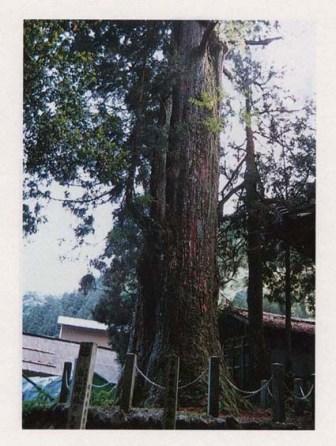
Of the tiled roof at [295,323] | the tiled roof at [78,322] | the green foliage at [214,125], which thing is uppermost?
the green foliage at [214,125]

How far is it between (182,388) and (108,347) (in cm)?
67

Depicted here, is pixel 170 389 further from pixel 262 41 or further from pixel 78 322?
pixel 262 41

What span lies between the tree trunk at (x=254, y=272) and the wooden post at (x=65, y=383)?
145 cm

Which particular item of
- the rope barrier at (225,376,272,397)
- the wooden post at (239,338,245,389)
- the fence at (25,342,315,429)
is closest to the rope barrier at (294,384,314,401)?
the fence at (25,342,315,429)

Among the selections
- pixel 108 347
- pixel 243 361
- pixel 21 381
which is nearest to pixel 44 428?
pixel 21 381

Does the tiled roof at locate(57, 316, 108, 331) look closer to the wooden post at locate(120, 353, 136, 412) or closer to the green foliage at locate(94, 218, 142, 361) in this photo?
the green foliage at locate(94, 218, 142, 361)

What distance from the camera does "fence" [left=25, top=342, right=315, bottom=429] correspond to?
3766mm

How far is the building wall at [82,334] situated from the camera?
4.28m

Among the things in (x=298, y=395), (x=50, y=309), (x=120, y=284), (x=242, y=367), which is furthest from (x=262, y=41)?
(x=298, y=395)

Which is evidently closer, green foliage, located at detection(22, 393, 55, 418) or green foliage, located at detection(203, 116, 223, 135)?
green foliage, located at detection(22, 393, 55, 418)

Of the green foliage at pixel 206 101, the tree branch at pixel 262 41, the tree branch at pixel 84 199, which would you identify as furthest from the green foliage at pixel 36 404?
the tree branch at pixel 262 41

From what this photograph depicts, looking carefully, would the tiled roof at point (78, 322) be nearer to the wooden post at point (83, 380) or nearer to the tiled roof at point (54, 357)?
the tiled roof at point (54, 357)

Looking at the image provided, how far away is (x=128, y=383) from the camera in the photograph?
414 centimetres

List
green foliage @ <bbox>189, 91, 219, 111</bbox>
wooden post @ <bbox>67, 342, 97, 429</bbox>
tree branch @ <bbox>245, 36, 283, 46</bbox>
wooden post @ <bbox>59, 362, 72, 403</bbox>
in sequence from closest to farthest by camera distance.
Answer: wooden post @ <bbox>67, 342, 97, 429</bbox> < wooden post @ <bbox>59, 362, 72, 403</bbox> < tree branch @ <bbox>245, 36, 283, 46</bbox> < green foliage @ <bbox>189, 91, 219, 111</bbox>
